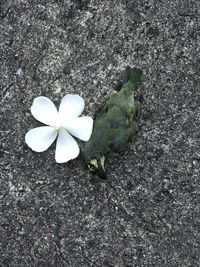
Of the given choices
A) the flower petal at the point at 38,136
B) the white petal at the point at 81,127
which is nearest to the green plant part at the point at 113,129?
the white petal at the point at 81,127

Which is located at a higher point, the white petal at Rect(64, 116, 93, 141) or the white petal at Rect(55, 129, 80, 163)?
the white petal at Rect(64, 116, 93, 141)

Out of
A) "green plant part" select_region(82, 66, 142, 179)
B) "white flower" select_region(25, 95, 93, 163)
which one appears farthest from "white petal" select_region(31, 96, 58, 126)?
"green plant part" select_region(82, 66, 142, 179)

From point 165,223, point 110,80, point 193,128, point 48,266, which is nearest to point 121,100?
point 110,80

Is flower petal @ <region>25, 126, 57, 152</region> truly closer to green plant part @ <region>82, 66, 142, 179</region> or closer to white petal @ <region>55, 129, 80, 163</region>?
white petal @ <region>55, 129, 80, 163</region>

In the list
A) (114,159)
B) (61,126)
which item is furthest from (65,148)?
(114,159)

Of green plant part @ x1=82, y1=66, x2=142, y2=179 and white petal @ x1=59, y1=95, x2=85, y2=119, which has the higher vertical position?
white petal @ x1=59, y1=95, x2=85, y2=119

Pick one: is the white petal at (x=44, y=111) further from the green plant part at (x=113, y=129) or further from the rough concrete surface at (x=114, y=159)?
the green plant part at (x=113, y=129)

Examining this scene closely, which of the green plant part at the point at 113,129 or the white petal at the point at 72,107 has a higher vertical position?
the white petal at the point at 72,107
